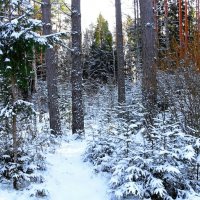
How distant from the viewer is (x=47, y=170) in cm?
705

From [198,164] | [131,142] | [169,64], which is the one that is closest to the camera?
[198,164]

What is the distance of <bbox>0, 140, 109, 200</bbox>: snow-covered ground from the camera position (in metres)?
5.88

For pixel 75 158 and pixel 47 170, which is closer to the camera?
pixel 47 170

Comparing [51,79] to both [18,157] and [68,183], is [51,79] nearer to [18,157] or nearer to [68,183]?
[18,157]

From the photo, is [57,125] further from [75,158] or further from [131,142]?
[131,142]

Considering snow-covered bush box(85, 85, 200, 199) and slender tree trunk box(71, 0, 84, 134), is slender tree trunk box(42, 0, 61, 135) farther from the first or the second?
snow-covered bush box(85, 85, 200, 199)

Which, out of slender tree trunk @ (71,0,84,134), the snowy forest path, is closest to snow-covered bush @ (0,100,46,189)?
the snowy forest path

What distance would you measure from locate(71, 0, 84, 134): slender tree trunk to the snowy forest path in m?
2.67

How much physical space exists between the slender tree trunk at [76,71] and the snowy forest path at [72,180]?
2.67 meters

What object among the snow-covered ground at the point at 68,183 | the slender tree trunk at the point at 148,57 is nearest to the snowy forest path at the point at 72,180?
the snow-covered ground at the point at 68,183

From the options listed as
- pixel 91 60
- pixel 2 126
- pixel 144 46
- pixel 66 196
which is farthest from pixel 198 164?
pixel 91 60

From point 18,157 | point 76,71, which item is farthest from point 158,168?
point 76,71

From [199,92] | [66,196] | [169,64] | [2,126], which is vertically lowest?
[66,196]

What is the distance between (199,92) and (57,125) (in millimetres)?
5853
